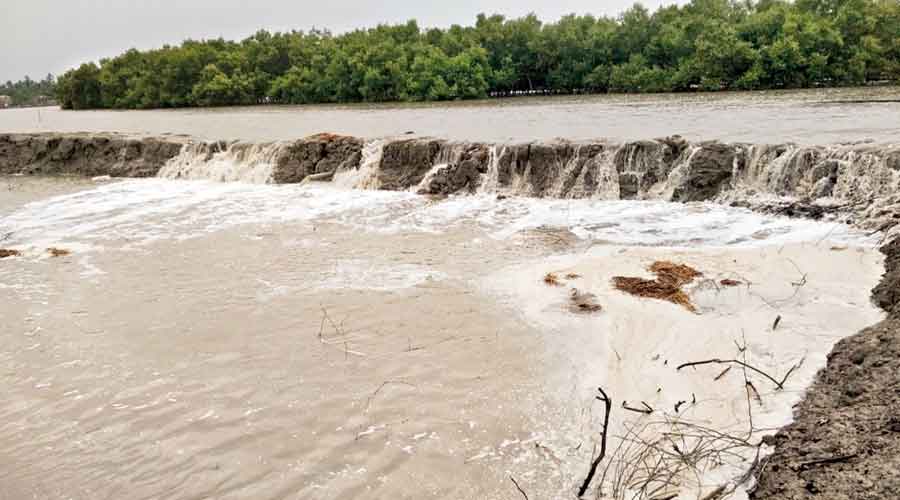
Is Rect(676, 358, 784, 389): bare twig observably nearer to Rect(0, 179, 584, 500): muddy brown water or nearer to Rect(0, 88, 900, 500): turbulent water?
Rect(0, 88, 900, 500): turbulent water

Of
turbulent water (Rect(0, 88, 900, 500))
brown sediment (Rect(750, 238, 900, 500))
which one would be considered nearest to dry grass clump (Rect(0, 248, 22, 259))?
turbulent water (Rect(0, 88, 900, 500))

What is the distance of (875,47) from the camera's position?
95.8 feet

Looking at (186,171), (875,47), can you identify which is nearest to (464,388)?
(186,171)

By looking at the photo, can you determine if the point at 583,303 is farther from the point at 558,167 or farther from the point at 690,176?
the point at 558,167

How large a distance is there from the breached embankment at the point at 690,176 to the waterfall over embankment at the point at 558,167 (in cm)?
2

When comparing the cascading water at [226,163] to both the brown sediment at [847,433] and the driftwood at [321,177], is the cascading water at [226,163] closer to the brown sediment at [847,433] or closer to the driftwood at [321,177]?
the driftwood at [321,177]

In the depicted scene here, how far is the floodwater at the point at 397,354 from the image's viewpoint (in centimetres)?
310

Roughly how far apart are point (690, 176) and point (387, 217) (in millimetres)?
4894

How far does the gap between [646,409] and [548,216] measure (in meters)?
5.59

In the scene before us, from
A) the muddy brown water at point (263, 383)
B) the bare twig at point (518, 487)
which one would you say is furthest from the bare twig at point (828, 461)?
the bare twig at point (518, 487)

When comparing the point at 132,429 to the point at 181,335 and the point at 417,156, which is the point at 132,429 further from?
the point at 417,156

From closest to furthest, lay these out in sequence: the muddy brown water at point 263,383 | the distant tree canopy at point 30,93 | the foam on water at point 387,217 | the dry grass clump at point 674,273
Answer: the muddy brown water at point 263,383 < the dry grass clump at point 674,273 < the foam on water at point 387,217 < the distant tree canopy at point 30,93

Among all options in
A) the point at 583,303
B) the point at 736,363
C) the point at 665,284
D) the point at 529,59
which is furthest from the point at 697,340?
the point at 529,59

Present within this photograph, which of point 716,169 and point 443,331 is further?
point 716,169
